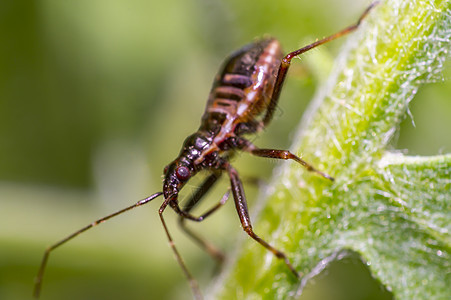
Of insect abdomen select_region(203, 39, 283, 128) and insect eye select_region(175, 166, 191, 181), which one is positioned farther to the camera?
insect abdomen select_region(203, 39, 283, 128)

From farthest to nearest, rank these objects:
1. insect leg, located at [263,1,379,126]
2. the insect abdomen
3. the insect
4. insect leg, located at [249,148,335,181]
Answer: the insect abdomen < the insect < insect leg, located at [263,1,379,126] < insect leg, located at [249,148,335,181]

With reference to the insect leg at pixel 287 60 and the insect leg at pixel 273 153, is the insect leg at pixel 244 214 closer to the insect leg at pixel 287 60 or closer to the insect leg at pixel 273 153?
the insect leg at pixel 273 153

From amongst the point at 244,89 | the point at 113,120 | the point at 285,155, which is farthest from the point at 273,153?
the point at 113,120

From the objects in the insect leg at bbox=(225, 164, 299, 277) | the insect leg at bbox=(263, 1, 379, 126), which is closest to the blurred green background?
the insect leg at bbox=(263, 1, 379, 126)

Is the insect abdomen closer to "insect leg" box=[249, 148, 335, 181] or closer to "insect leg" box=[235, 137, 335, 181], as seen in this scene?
"insect leg" box=[235, 137, 335, 181]

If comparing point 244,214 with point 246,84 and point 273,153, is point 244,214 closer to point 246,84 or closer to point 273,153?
point 273,153

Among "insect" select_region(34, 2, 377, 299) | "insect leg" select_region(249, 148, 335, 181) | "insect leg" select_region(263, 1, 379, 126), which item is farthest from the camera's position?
"insect" select_region(34, 2, 377, 299)
